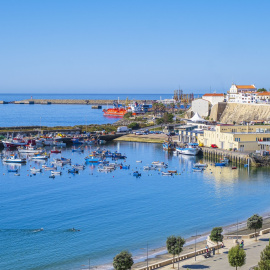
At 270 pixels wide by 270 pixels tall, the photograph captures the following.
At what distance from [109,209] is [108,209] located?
0.18 feet

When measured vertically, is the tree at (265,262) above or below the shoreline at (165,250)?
above

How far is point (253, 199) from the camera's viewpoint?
1165 inches

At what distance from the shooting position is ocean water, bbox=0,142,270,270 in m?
20.4

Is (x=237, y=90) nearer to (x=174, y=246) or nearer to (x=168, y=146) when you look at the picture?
(x=168, y=146)

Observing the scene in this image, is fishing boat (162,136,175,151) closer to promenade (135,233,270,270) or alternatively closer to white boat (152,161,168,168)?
white boat (152,161,168,168)

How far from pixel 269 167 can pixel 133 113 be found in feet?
212

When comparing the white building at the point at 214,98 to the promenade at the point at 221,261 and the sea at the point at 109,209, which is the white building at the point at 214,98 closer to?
the sea at the point at 109,209

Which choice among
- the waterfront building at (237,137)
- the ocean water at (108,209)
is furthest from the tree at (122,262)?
the waterfront building at (237,137)

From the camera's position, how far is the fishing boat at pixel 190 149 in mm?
48719

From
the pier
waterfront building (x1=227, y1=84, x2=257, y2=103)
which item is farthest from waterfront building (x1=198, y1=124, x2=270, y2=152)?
waterfront building (x1=227, y1=84, x2=257, y2=103)

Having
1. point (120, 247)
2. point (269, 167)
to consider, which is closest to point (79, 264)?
point (120, 247)

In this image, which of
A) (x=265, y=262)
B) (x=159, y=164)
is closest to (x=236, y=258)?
(x=265, y=262)

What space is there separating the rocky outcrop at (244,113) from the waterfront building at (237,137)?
16.8m

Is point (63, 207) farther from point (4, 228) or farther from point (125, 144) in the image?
point (125, 144)
